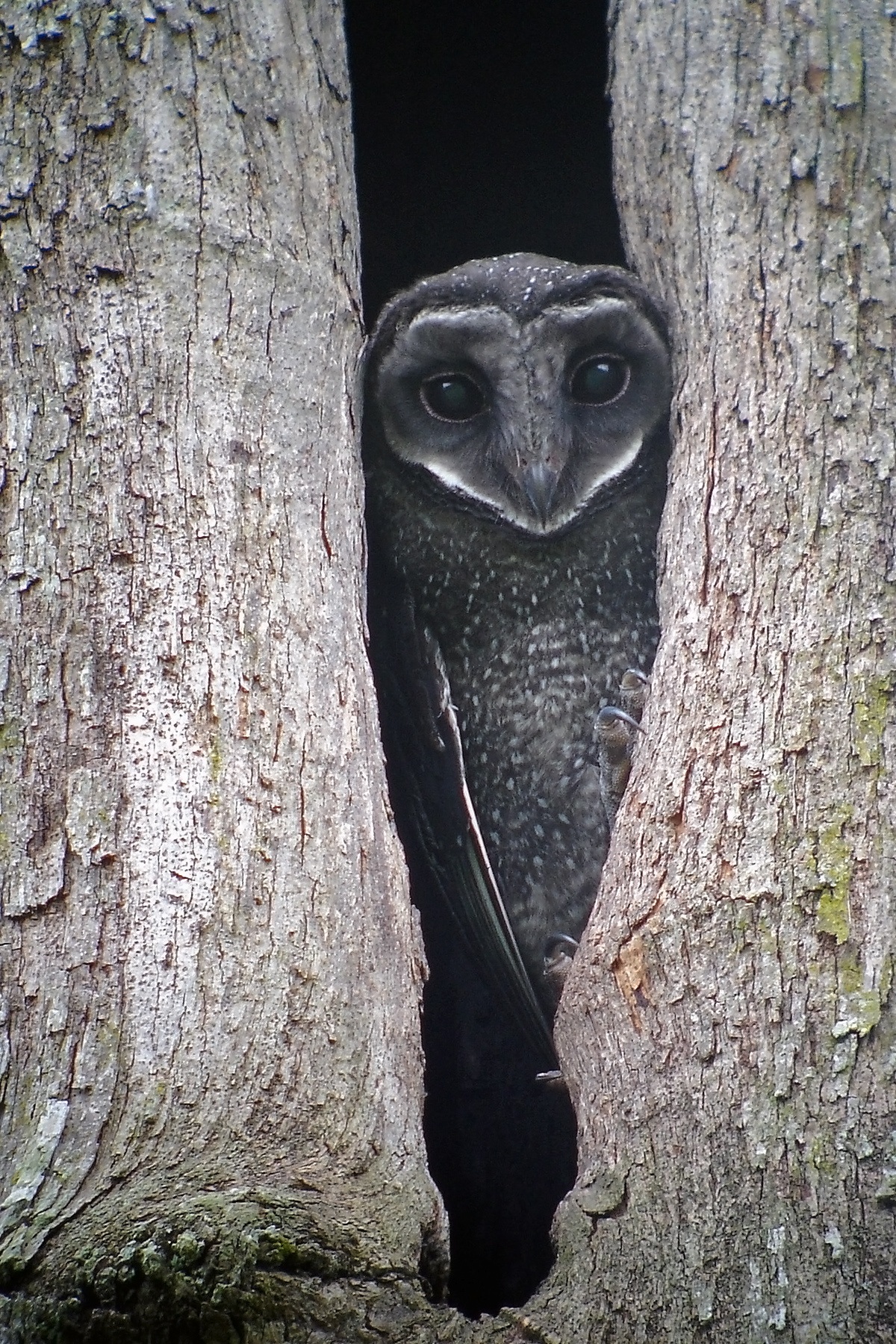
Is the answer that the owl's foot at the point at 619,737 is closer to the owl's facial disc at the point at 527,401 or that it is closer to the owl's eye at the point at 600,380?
the owl's facial disc at the point at 527,401

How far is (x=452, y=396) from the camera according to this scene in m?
2.27

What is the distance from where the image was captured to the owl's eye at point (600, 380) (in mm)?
2205

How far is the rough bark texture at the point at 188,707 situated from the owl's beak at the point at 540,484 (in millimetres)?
400

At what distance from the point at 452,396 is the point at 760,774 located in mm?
1115

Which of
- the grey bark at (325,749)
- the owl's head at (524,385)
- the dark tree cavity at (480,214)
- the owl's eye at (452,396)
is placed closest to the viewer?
the grey bark at (325,749)

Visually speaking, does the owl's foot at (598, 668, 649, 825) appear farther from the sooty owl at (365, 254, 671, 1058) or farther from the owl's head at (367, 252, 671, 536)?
the owl's head at (367, 252, 671, 536)

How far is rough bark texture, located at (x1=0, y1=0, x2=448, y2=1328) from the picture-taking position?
1.30 meters

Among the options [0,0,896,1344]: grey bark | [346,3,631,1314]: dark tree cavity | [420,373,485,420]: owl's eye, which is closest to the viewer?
[0,0,896,1344]: grey bark

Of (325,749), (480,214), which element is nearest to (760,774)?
(325,749)

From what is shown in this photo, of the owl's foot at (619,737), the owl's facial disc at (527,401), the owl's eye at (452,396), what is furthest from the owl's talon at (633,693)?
the owl's eye at (452,396)

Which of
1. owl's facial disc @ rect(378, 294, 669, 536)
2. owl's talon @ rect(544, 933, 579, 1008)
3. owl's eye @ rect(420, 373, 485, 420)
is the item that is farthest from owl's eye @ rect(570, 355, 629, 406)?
owl's talon @ rect(544, 933, 579, 1008)

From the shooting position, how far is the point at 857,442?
1.60 meters

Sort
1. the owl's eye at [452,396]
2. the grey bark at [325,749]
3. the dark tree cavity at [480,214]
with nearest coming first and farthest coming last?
1. the grey bark at [325,749]
2. the owl's eye at [452,396]
3. the dark tree cavity at [480,214]

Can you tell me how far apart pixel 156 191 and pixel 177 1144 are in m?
1.38
